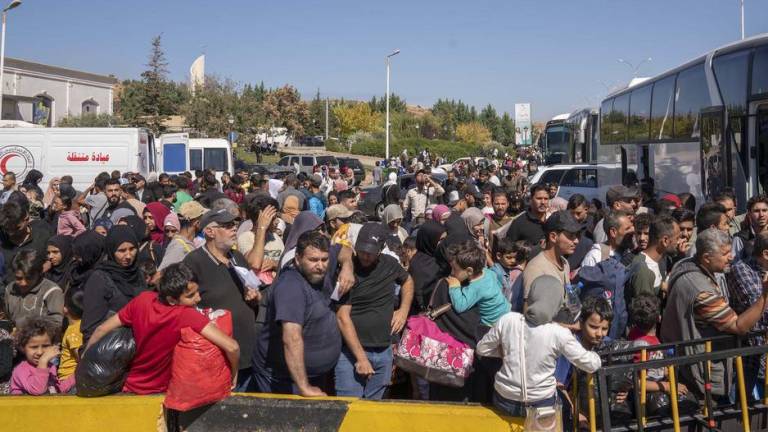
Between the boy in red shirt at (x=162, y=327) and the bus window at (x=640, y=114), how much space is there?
1370 centimetres

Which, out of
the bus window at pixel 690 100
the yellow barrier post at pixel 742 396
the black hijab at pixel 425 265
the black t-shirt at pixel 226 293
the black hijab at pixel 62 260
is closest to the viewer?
the yellow barrier post at pixel 742 396

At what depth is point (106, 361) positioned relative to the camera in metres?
4.40

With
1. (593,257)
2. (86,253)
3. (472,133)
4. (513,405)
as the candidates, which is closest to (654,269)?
(593,257)

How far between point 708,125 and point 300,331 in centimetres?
926

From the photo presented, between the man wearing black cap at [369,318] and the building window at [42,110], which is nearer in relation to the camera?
the man wearing black cap at [369,318]

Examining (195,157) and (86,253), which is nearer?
(86,253)

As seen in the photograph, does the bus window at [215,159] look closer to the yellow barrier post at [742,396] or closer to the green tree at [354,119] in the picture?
the yellow barrier post at [742,396]

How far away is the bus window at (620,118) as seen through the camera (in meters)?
18.9

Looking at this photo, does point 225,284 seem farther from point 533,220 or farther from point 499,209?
point 499,209

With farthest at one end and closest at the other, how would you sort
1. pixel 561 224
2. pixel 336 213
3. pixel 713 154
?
pixel 713 154 < pixel 336 213 < pixel 561 224

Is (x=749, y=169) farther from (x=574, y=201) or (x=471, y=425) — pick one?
(x=471, y=425)

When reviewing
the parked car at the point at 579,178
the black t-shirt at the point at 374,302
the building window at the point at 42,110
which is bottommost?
the black t-shirt at the point at 374,302

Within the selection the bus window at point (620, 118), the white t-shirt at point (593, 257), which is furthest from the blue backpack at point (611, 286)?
the bus window at point (620, 118)

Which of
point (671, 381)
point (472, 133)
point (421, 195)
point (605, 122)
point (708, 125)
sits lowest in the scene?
point (671, 381)
